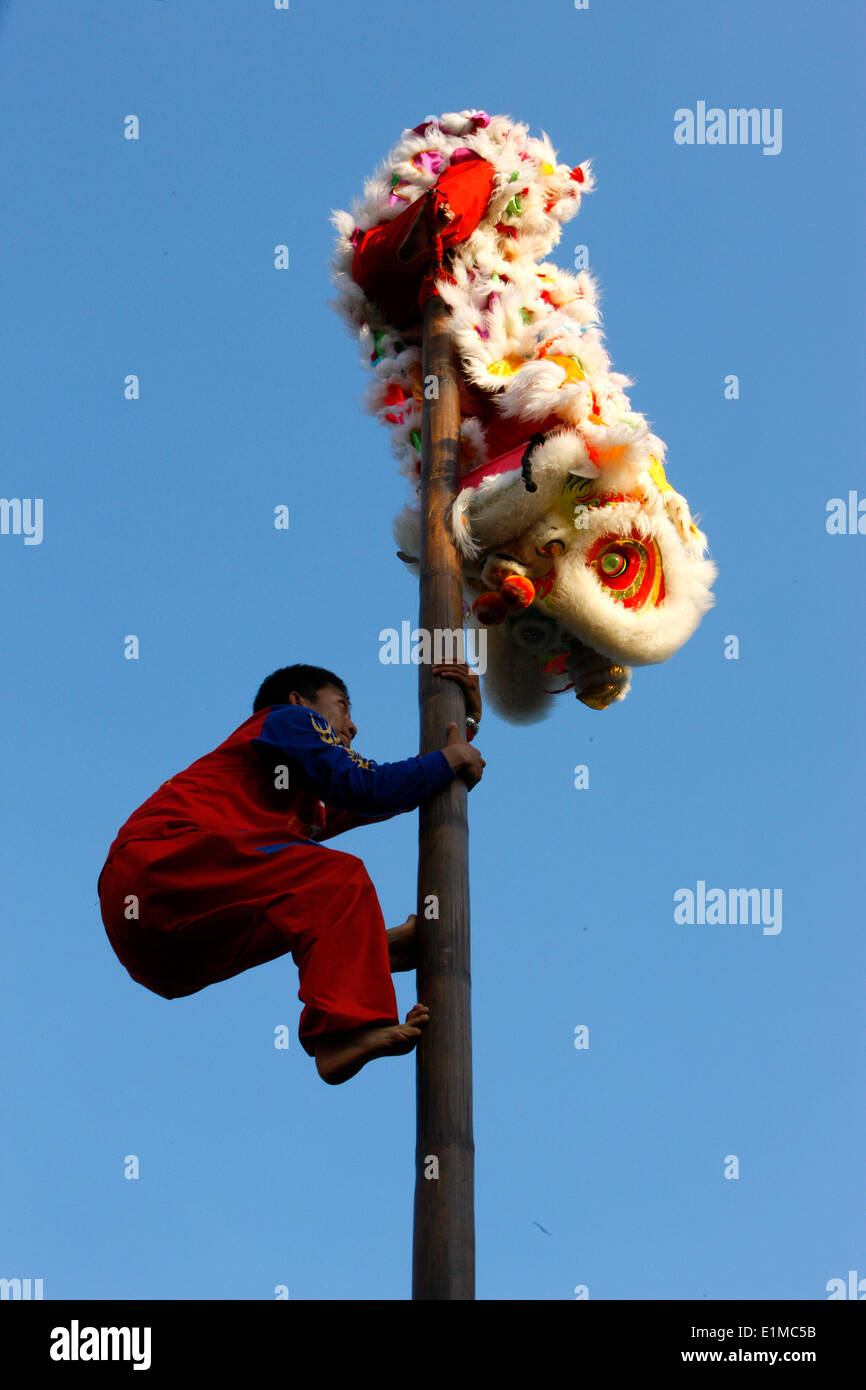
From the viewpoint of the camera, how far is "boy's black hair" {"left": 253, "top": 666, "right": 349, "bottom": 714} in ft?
15.8

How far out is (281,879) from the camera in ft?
13.4

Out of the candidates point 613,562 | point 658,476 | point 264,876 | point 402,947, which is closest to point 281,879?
point 264,876

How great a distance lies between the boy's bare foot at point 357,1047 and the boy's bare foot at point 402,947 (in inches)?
17.3

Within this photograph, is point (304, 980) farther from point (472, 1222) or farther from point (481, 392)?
point (481, 392)

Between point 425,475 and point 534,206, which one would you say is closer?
point 425,475

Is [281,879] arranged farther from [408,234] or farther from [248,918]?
[408,234]

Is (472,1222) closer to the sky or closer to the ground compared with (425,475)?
closer to the ground

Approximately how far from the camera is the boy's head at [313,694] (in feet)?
15.8

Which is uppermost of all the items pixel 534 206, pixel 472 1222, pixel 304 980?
pixel 534 206

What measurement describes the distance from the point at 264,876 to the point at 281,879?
0.05 m

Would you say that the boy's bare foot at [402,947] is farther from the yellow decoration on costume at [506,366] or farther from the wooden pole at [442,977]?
the yellow decoration on costume at [506,366]
